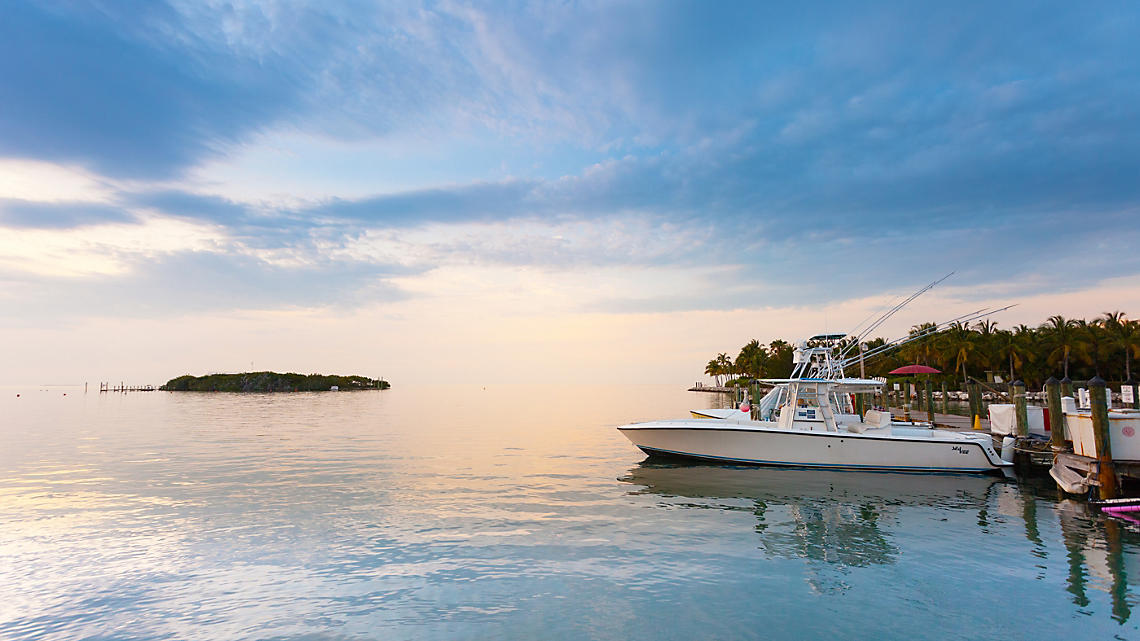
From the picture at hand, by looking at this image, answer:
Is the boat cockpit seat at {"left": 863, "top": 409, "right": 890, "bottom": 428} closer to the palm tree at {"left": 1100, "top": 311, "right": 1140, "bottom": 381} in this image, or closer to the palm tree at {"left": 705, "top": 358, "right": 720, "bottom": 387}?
the palm tree at {"left": 1100, "top": 311, "right": 1140, "bottom": 381}

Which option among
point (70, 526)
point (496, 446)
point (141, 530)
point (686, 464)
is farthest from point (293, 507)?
point (496, 446)

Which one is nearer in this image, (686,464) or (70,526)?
(70,526)

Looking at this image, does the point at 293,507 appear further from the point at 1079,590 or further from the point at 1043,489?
the point at 1043,489

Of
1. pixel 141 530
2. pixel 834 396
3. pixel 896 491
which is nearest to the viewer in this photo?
pixel 141 530

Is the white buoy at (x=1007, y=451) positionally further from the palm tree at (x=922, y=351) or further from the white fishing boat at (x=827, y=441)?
the palm tree at (x=922, y=351)

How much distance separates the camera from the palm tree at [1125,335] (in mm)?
58769

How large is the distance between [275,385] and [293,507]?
160 meters

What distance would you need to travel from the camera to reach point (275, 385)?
527 feet

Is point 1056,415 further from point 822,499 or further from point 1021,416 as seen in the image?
point 822,499

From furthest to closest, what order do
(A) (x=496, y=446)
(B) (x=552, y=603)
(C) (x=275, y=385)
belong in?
(C) (x=275, y=385) < (A) (x=496, y=446) < (B) (x=552, y=603)

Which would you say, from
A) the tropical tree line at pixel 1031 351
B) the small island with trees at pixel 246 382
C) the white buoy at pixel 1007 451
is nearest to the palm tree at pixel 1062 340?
the tropical tree line at pixel 1031 351

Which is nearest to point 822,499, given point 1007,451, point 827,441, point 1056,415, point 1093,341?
point 827,441

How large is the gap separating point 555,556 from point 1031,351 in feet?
249

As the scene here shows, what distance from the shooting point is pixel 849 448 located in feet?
68.6
